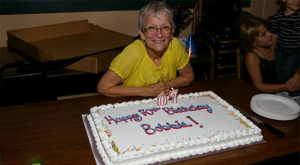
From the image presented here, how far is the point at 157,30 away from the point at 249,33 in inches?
47.6

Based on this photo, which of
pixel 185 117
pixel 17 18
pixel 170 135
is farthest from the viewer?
pixel 17 18

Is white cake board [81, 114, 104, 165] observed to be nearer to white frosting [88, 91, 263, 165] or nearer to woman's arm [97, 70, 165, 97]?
white frosting [88, 91, 263, 165]

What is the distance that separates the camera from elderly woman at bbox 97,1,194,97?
1.79 m

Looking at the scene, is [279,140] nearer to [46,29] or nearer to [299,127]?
[299,127]

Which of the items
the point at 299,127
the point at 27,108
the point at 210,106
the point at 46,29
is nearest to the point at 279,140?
the point at 299,127

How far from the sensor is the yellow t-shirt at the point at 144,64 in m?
1.94

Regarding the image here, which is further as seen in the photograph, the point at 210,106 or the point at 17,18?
the point at 17,18

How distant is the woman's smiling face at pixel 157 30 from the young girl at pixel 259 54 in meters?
1.11

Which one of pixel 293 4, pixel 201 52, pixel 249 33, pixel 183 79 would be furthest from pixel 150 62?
pixel 293 4

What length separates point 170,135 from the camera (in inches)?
53.9

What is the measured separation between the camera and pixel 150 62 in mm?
2027

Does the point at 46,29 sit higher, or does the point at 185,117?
the point at 46,29

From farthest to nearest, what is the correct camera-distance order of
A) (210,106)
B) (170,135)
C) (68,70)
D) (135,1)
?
(135,1)
(68,70)
(210,106)
(170,135)

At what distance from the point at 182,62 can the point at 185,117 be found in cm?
71
